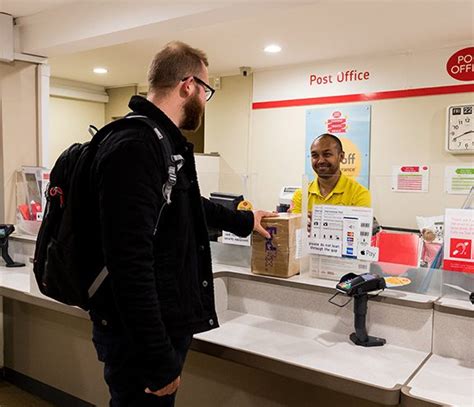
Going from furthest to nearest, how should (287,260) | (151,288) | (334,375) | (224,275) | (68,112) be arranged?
(68,112) → (224,275) → (287,260) → (334,375) → (151,288)

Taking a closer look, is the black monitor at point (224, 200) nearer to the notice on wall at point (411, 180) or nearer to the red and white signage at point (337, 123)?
Result: the notice on wall at point (411, 180)

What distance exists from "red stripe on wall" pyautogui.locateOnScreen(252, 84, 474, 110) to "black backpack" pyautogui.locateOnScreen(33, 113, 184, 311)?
3.51 meters

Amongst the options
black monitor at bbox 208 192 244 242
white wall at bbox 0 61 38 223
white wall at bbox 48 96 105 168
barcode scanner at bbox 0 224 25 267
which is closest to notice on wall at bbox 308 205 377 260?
black monitor at bbox 208 192 244 242

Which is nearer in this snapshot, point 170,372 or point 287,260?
point 170,372

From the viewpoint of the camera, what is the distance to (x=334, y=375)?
1.58m

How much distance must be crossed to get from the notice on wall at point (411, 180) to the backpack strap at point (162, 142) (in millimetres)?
1665

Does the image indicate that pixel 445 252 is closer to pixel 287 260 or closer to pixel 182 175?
pixel 287 260

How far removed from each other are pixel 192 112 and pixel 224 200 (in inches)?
37.0

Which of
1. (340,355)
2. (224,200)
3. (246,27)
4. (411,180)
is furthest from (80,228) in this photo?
(246,27)

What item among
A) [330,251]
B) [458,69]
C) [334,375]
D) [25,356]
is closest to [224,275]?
[330,251]

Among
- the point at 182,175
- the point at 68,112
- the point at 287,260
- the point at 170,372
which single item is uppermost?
the point at 68,112

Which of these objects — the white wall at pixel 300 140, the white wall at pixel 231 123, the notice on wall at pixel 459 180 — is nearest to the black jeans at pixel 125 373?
the white wall at pixel 300 140

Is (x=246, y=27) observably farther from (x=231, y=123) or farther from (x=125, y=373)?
(x=125, y=373)

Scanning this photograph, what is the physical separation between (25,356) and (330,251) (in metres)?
2.27
